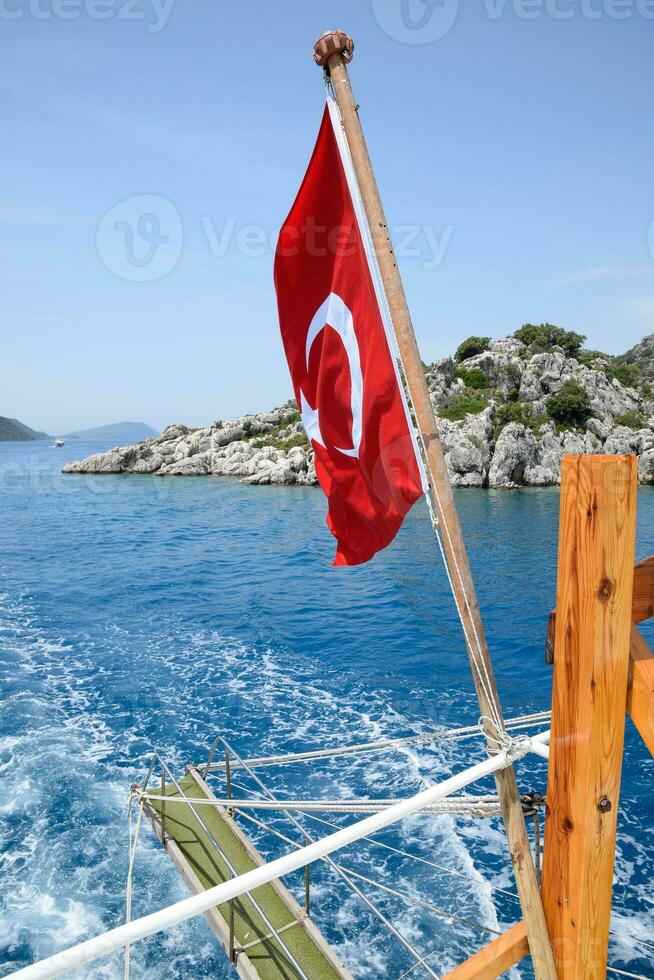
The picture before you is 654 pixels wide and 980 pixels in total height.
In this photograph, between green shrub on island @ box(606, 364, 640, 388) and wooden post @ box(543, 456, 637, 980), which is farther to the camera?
green shrub on island @ box(606, 364, 640, 388)

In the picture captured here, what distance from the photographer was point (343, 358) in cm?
443

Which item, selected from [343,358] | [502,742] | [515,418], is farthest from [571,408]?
[502,742]

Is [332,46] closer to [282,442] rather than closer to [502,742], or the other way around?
[502,742]

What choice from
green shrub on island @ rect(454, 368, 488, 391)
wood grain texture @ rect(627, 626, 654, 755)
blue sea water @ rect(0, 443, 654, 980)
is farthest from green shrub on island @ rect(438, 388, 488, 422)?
wood grain texture @ rect(627, 626, 654, 755)

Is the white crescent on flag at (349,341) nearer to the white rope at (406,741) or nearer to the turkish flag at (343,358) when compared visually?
the turkish flag at (343,358)

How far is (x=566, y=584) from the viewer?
2.74 meters

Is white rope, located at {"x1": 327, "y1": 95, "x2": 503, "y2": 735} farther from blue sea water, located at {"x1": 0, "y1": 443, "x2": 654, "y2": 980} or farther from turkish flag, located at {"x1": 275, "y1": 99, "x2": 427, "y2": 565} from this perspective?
blue sea water, located at {"x1": 0, "y1": 443, "x2": 654, "y2": 980}

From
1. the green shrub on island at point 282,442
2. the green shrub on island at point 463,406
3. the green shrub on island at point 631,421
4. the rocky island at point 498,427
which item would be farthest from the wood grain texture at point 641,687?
the green shrub on island at point 631,421

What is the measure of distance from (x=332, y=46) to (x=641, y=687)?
3.87 meters

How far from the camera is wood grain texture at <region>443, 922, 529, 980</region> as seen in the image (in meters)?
2.98

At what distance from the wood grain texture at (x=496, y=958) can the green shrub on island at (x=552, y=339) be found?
8484 cm

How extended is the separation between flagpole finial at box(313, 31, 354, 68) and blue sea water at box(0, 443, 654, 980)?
8811 mm

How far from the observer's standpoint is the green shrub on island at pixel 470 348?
279 ft

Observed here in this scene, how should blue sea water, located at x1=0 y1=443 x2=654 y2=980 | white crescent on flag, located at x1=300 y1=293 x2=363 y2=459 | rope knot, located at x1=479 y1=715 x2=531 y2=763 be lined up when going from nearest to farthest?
rope knot, located at x1=479 y1=715 x2=531 y2=763, white crescent on flag, located at x1=300 y1=293 x2=363 y2=459, blue sea water, located at x1=0 y1=443 x2=654 y2=980
